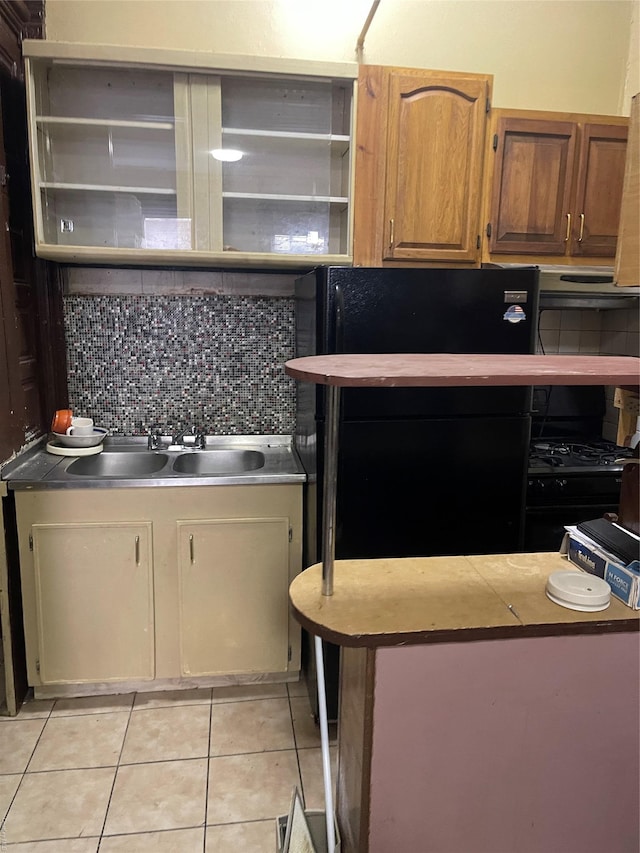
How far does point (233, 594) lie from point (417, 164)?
182 cm

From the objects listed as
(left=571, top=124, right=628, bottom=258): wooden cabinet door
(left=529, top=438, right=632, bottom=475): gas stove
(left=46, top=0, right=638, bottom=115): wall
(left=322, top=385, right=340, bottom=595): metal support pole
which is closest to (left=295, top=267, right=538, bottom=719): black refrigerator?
(left=529, top=438, right=632, bottom=475): gas stove

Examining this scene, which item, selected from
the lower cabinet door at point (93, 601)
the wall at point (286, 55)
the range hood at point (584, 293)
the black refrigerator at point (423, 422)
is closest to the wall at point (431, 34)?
the wall at point (286, 55)

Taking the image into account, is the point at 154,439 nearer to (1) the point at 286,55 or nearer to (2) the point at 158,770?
(2) the point at 158,770

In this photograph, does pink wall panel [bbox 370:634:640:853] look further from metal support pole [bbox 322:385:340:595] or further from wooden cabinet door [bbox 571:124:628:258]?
wooden cabinet door [bbox 571:124:628:258]

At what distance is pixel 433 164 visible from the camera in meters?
2.26

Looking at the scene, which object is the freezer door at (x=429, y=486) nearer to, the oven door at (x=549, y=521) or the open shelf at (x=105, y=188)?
the oven door at (x=549, y=521)

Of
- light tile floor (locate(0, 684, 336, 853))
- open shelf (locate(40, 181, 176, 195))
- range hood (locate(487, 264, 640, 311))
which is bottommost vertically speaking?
light tile floor (locate(0, 684, 336, 853))

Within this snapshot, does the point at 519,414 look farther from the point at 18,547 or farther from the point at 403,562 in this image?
the point at 18,547

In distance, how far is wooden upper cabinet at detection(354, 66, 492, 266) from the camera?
7.29 feet

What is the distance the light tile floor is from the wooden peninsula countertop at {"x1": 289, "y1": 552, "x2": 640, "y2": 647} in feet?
3.23

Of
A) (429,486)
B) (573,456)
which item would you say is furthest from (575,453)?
(429,486)

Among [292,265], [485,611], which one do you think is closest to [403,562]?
[485,611]

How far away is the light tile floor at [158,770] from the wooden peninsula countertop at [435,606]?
99 cm

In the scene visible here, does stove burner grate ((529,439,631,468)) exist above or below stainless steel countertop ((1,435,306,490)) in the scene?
above
